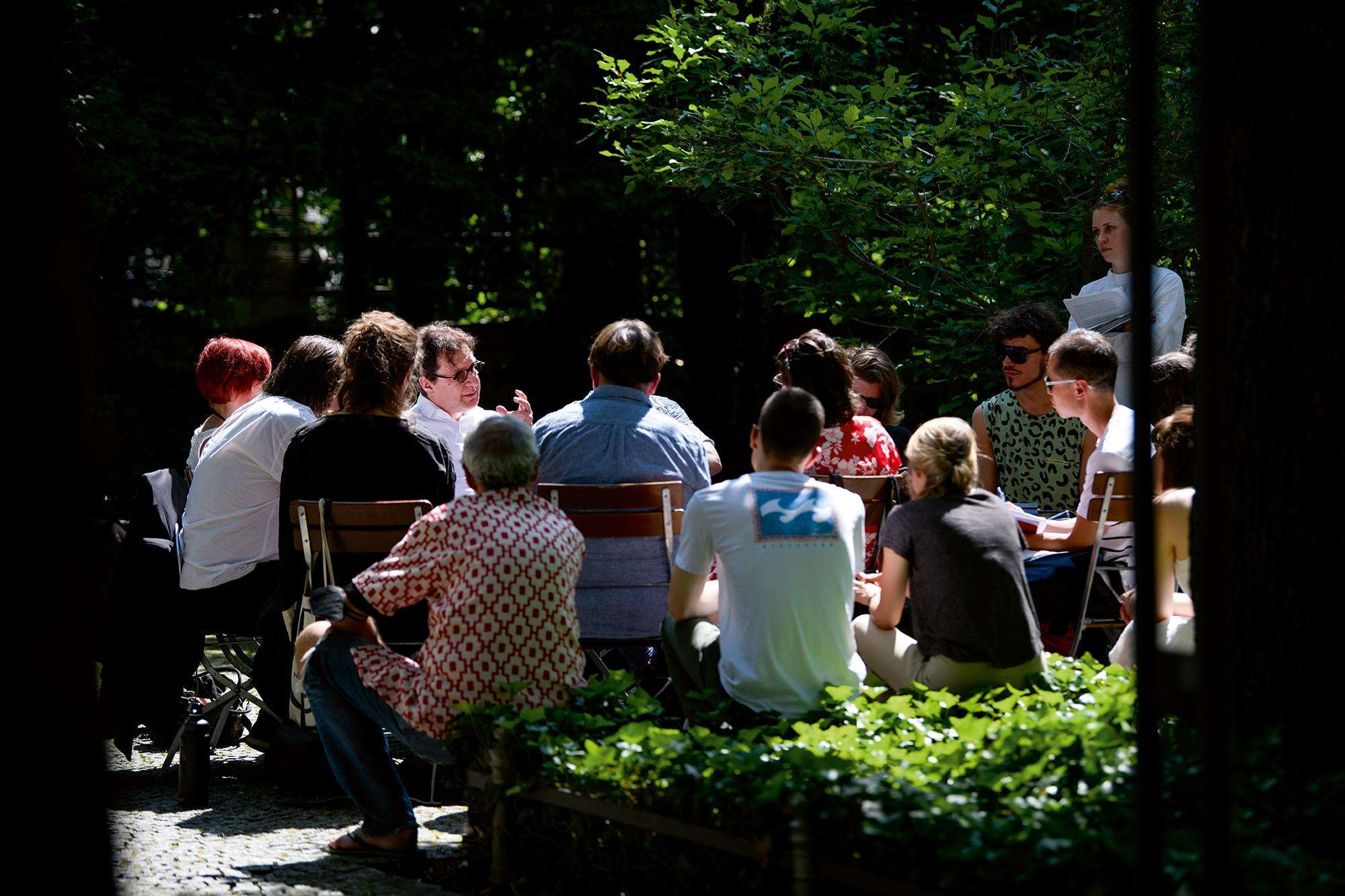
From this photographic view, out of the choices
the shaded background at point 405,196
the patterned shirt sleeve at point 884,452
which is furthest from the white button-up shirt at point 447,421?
the shaded background at point 405,196

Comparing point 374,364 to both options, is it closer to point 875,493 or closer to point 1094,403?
point 875,493

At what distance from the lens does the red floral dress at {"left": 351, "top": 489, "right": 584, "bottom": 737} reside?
4219 millimetres

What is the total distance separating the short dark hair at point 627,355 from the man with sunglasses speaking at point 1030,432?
1.71 m

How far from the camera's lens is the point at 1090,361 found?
216 inches

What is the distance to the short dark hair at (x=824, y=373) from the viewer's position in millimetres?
5723

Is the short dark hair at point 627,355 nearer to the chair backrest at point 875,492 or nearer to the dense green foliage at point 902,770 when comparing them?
the chair backrest at point 875,492

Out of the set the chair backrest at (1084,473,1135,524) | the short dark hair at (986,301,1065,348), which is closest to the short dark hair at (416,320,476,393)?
the short dark hair at (986,301,1065,348)

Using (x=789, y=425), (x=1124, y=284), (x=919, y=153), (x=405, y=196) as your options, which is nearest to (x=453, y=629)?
(x=789, y=425)

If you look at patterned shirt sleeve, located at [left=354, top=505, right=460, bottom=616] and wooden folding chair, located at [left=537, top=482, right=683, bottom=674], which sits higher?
wooden folding chair, located at [left=537, top=482, right=683, bottom=674]

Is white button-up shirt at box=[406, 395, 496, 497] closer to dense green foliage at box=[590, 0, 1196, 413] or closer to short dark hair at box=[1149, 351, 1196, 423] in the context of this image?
dense green foliage at box=[590, 0, 1196, 413]

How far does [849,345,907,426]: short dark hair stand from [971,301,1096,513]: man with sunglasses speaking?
55 centimetres

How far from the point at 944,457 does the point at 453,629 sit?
5.26 feet

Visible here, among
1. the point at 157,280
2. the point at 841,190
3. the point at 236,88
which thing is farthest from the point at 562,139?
the point at 841,190

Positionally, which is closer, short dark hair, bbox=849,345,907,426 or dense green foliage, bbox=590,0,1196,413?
Result: short dark hair, bbox=849,345,907,426
